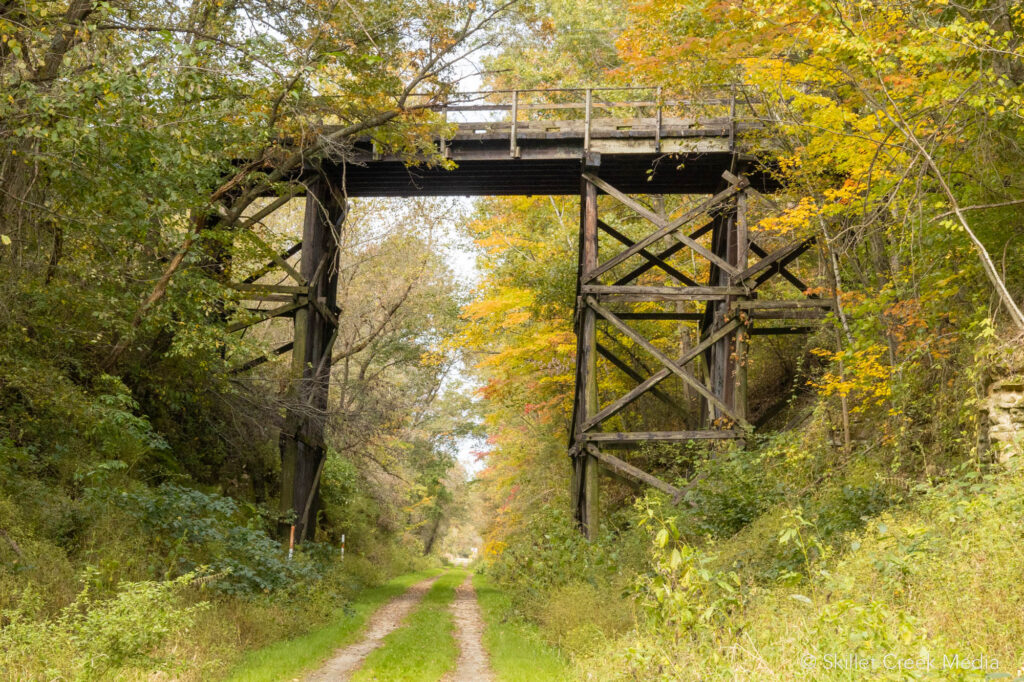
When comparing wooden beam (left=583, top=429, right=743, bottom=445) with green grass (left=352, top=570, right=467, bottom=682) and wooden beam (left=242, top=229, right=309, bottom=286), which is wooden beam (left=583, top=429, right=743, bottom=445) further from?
wooden beam (left=242, top=229, right=309, bottom=286)

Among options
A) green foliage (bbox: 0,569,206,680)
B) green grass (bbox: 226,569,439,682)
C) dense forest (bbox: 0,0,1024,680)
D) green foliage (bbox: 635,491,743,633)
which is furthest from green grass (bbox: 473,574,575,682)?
green foliage (bbox: 0,569,206,680)

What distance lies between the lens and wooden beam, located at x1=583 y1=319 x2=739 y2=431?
46.3ft

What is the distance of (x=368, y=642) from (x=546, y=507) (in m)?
3.83

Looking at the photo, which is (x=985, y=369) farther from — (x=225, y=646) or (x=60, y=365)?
(x=60, y=365)

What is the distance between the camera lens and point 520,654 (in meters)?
10.3

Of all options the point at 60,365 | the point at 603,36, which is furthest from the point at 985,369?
the point at 603,36

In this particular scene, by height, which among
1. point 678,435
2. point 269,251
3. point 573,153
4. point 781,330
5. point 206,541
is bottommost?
point 206,541

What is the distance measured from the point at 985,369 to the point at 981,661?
15.4 ft

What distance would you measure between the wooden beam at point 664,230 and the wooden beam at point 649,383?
77.6 inches

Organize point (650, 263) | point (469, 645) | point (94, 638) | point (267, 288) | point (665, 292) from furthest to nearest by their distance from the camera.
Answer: point (650, 263)
point (267, 288)
point (665, 292)
point (469, 645)
point (94, 638)

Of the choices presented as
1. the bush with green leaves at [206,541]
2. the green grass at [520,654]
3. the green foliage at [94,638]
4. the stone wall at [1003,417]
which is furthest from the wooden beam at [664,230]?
the green foliage at [94,638]

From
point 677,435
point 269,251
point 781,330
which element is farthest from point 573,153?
point 269,251

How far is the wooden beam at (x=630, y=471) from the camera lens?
1346 cm

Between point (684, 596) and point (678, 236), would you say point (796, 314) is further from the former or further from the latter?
point (684, 596)
